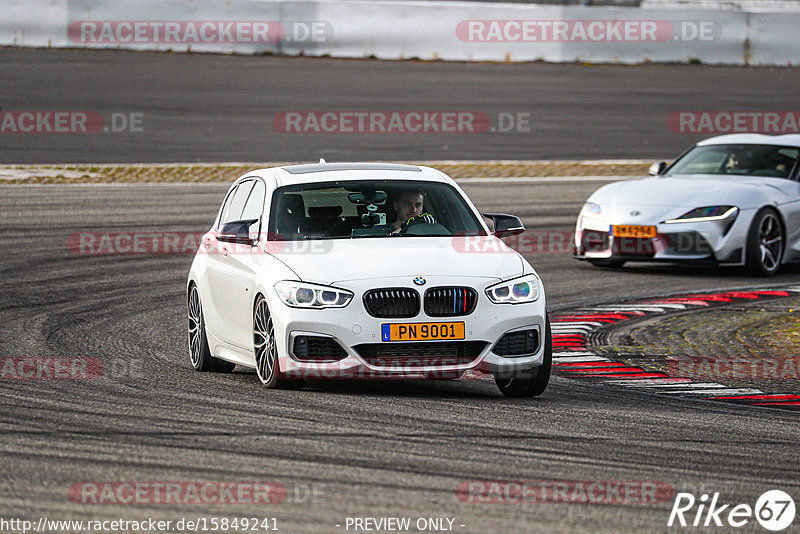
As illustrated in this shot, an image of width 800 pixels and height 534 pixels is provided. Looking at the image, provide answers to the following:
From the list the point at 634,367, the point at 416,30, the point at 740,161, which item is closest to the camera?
the point at 634,367

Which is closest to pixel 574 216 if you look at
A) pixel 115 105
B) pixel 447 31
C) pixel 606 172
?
pixel 606 172

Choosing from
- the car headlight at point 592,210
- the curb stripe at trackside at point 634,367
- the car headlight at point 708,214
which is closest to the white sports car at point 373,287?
the curb stripe at trackside at point 634,367

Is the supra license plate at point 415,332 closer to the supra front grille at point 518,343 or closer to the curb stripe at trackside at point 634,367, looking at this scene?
the supra front grille at point 518,343

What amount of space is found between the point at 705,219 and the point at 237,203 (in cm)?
666

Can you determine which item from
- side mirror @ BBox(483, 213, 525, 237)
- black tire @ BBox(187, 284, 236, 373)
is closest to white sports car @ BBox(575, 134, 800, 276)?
side mirror @ BBox(483, 213, 525, 237)

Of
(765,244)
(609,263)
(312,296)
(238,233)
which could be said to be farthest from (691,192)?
(312,296)

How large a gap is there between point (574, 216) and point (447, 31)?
13.1 m

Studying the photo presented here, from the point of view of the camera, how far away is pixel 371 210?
976 cm

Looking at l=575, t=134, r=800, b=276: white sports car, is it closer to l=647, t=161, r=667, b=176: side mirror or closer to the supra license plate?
l=647, t=161, r=667, b=176: side mirror

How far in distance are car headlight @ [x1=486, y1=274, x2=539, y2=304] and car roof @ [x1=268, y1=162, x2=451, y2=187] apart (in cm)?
138

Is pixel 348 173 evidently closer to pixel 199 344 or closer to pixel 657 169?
pixel 199 344

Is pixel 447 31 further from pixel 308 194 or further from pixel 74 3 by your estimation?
pixel 308 194

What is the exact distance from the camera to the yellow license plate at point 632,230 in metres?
15.7

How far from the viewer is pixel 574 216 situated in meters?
20.0
